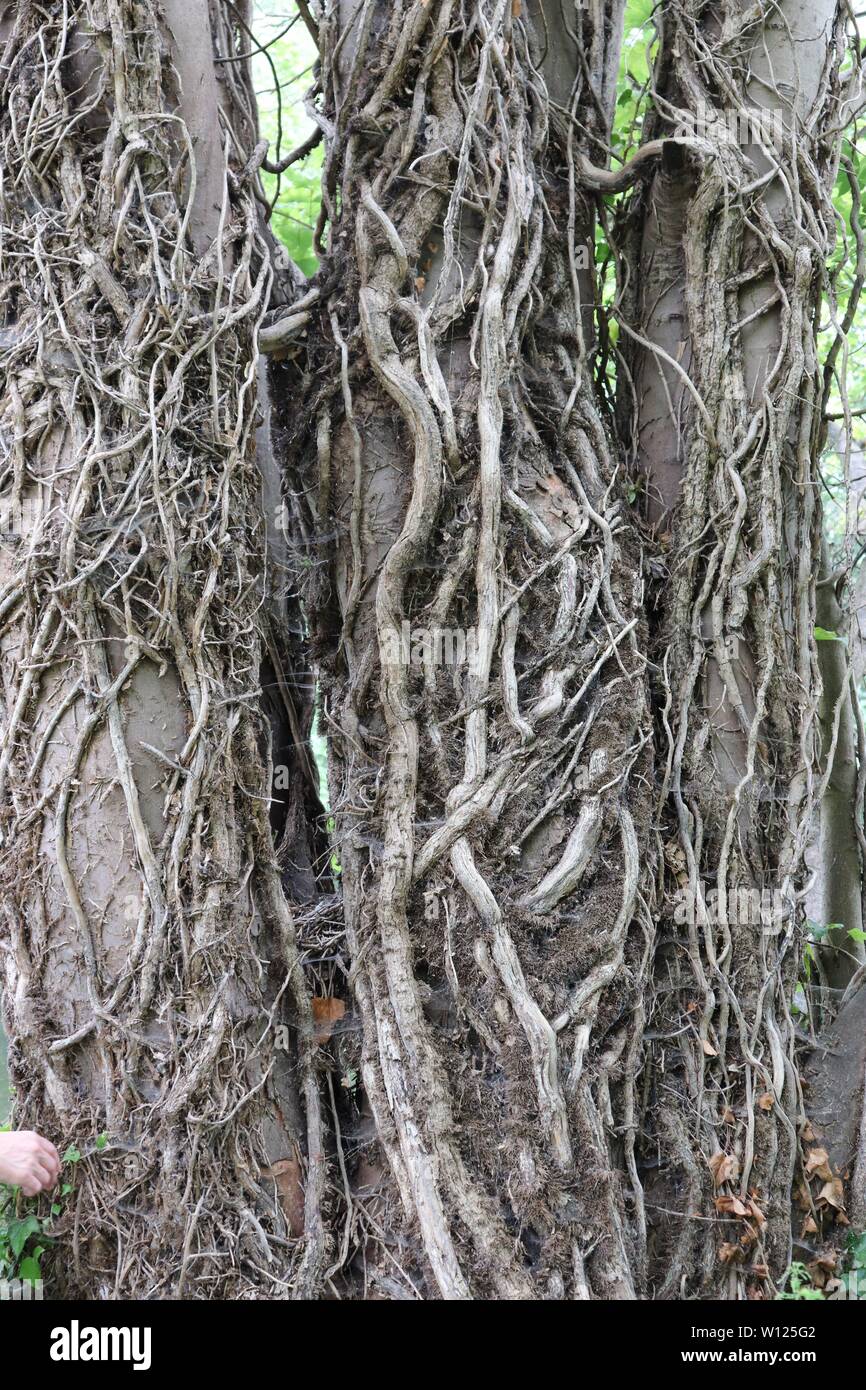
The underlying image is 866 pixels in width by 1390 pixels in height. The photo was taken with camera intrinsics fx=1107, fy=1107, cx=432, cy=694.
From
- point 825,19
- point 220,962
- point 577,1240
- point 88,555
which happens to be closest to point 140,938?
point 220,962

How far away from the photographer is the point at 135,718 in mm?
2242

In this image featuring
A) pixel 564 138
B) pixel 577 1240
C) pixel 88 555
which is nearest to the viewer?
pixel 577 1240

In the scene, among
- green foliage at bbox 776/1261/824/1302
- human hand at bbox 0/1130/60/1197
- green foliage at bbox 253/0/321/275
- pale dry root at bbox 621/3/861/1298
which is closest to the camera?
human hand at bbox 0/1130/60/1197

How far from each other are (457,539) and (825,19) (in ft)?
5.33

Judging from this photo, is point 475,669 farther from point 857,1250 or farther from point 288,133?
point 288,133

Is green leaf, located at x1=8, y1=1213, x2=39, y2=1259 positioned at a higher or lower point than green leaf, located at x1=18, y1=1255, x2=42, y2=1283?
higher

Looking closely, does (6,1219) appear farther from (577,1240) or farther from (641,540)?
(641,540)

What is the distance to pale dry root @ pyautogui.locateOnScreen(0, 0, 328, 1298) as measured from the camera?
7.01 feet

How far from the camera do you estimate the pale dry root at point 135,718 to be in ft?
7.01

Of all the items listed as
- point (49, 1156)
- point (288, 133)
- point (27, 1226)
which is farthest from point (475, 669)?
point (288, 133)

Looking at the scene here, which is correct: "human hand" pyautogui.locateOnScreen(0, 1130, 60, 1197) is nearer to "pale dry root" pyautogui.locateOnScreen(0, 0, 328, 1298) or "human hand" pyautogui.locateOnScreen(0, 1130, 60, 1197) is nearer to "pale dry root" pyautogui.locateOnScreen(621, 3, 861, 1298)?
"pale dry root" pyautogui.locateOnScreen(0, 0, 328, 1298)

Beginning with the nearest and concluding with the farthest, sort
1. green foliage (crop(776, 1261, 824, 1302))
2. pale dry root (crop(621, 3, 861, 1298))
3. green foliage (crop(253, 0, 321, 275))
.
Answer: green foliage (crop(776, 1261, 824, 1302)) < pale dry root (crop(621, 3, 861, 1298)) < green foliage (crop(253, 0, 321, 275))

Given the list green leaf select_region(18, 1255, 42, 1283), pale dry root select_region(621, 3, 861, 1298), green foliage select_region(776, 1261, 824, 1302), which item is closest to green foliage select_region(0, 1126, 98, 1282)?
green leaf select_region(18, 1255, 42, 1283)

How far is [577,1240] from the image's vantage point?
2043 mm
